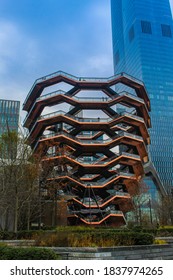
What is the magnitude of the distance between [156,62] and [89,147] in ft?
331

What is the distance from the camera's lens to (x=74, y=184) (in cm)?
4053

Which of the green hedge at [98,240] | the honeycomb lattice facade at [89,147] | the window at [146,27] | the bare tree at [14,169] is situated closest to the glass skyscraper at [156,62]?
the window at [146,27]

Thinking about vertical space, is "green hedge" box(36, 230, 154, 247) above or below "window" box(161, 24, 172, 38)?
below

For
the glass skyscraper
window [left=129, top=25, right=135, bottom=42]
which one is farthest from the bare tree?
window [left=129, top=25, right=135, bottom=42]

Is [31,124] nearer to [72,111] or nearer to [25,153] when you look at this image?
[72,111]

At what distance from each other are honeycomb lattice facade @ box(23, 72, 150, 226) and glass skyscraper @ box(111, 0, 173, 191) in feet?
234

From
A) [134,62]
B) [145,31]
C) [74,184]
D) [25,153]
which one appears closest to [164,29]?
[145,31]

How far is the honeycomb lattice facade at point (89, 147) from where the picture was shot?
40406mm

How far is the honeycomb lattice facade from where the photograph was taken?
40406 millimetres

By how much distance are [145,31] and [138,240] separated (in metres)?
141

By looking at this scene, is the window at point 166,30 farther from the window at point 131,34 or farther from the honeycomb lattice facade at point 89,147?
the honeycomb lattice facade at point 89,147

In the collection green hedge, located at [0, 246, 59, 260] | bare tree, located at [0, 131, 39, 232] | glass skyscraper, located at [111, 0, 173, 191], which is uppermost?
glass skyscraper, located at [111, 0, 173, 191]

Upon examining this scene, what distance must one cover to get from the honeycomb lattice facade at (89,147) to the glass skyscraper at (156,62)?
71.2m

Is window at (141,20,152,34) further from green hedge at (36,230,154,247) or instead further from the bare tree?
green hedge at (36,230,154,247)
